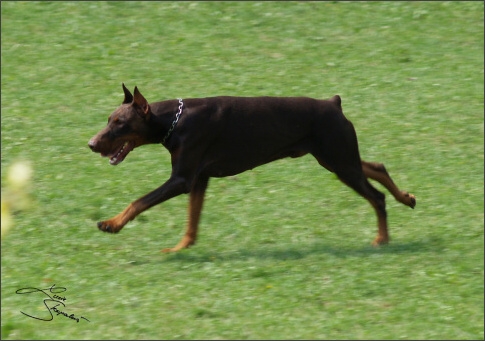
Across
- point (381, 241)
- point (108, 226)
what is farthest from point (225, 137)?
point (381, 241)

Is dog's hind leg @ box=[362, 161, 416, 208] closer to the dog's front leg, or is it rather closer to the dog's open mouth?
the dog's front leg

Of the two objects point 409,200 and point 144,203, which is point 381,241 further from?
point 144,203

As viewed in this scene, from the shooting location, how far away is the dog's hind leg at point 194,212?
8.70 meters

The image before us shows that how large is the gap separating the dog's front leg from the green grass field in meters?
0.38

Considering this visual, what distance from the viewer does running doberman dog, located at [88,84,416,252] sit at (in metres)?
8.35

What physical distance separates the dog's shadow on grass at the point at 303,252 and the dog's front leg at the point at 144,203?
1.71 ft

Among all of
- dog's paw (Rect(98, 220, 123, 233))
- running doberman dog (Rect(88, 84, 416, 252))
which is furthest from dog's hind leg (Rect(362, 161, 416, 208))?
dog's paw (Rect(98, 220, 123, 233))

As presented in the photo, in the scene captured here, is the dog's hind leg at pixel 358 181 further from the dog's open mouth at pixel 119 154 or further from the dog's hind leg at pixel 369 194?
the dog's open mouth at pixel 119 154

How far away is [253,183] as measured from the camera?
10.7 metres

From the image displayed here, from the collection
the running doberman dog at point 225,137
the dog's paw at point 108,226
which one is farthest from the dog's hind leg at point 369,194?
the dog's paw at point 108,226

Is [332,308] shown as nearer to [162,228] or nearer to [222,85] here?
[162,228]

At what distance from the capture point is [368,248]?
8.68 metres

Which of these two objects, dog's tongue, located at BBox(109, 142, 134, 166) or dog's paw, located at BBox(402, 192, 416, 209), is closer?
dog's tongue, located at BBox(109, 142, 134, 166)

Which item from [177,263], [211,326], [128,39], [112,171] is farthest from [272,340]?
[128,39]
